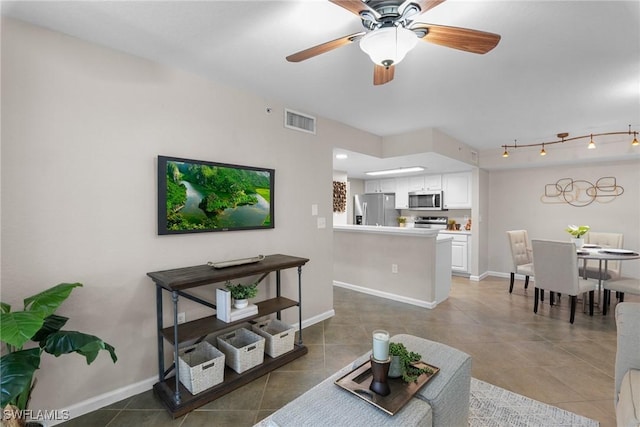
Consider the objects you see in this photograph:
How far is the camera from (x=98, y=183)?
1.92 meters

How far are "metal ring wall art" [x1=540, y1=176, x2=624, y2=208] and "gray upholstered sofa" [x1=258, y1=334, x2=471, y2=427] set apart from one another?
4885 mm

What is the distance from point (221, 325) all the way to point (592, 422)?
8.19ft

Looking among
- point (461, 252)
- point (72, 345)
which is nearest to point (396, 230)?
point (461, 252)

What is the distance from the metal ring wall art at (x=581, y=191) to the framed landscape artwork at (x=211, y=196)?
5.11 metres

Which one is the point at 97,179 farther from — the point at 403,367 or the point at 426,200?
the point at 426,200

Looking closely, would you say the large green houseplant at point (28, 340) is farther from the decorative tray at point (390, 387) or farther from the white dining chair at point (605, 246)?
the white dining chair at point (605, 246)

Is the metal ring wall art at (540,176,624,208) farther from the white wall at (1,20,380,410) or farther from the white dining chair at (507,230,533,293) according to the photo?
the white wall at (1,20,380,410)

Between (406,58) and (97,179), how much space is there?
7.46 feet

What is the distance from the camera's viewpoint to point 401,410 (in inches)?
49.3

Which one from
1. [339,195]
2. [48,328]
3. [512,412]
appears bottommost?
[512,412]

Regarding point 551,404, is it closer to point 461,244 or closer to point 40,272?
point 40,272

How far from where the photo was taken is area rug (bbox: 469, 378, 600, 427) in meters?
1.82

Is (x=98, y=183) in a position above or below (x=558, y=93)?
below

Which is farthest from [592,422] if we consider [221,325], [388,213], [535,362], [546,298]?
[388,213]
